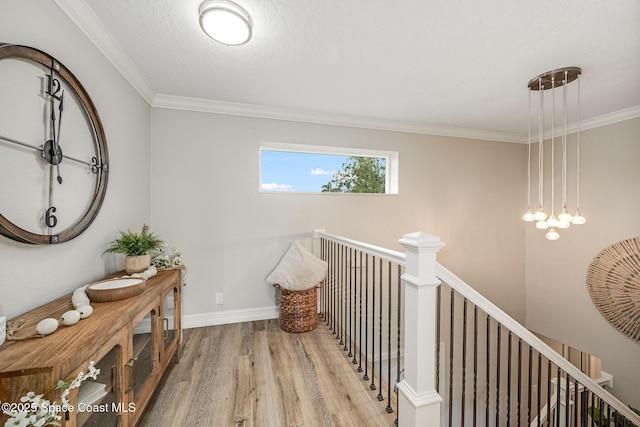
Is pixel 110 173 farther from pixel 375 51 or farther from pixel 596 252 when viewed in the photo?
pixel 596 252

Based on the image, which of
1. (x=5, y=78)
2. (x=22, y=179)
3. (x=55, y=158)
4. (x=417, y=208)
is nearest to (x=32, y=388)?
(x=22, y=179)

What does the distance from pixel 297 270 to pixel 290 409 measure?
1.12m

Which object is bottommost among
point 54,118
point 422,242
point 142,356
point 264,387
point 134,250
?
point 264,387

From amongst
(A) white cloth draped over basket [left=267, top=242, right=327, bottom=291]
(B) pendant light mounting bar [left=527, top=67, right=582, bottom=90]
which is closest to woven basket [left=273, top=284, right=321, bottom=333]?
(A) white cloth draped over basket [left=267, top=242, right=327, bottom=291]

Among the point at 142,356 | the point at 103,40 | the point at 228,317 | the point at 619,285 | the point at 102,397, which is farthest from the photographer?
the point at 619,285

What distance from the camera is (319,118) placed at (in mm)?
2924

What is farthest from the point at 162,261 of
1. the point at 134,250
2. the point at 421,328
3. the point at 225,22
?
the point at 421,328

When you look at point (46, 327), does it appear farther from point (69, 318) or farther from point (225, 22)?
point (225, 22)

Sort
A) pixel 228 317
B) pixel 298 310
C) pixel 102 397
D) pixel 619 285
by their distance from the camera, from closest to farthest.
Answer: pixel 102 397
pixel 298 310
pixel 228 317
pixel 619 285

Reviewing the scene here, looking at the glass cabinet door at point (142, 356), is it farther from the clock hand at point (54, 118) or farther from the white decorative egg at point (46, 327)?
the clock hand at point (54, 118)

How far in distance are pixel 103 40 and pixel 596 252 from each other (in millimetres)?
5020

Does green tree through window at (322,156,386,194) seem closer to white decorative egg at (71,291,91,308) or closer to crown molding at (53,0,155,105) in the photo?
crown molding at (53,0,155,105)

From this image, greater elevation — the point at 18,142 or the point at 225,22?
the point at 225,22

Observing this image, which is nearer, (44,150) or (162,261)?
(44,150)
